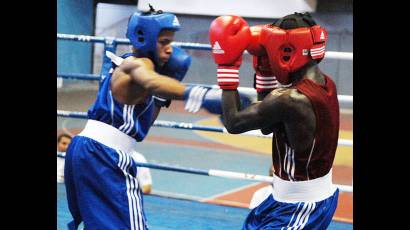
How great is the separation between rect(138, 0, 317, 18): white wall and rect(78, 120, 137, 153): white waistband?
7214mm

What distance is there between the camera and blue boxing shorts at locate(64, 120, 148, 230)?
88.8 inches

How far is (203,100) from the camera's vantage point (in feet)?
6.79

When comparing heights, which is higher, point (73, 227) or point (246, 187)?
point (73, 227)

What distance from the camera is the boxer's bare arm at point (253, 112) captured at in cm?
199

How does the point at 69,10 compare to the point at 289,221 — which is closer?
the point at 289,221

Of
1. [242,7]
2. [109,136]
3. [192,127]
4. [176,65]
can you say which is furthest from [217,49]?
[242,7]

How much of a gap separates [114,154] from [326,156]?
2.70 feet

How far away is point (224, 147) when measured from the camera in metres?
7.28

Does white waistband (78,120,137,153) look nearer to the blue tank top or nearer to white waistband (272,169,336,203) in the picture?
the blue tank top

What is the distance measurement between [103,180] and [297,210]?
75cm

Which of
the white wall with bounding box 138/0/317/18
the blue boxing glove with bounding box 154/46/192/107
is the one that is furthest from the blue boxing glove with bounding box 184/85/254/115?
the white wall with bounding box 138/0/317/18

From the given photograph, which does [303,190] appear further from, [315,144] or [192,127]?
[192,127]

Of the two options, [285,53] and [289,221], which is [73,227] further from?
[285,53]

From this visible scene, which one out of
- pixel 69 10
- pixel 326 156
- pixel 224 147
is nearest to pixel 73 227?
pixel 326 156
